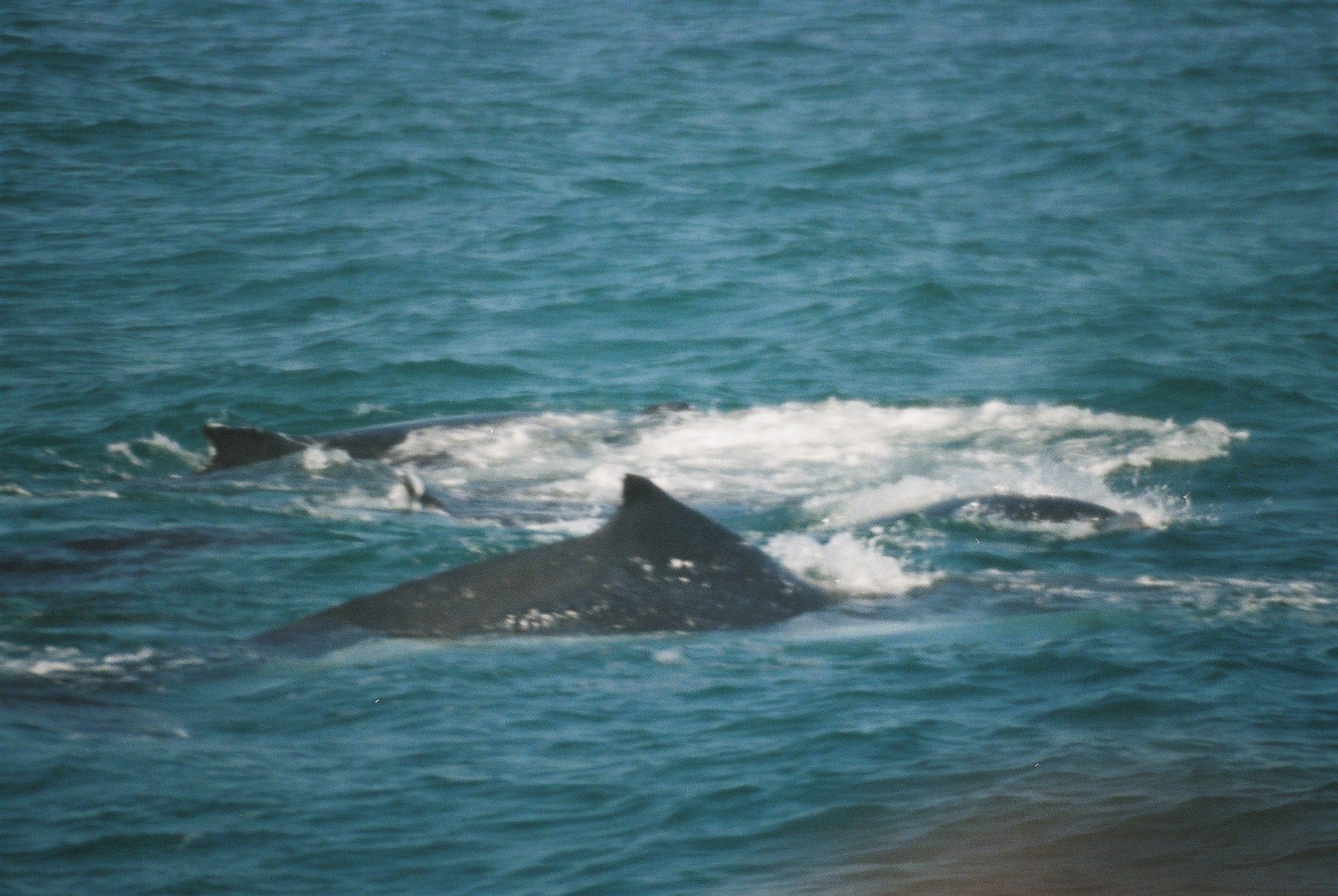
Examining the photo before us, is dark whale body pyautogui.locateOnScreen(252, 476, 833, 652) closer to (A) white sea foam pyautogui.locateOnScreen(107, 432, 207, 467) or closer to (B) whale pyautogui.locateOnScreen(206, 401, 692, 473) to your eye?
(B) whale pyautogui.locateOnScreen(206, 401, 692, 473)

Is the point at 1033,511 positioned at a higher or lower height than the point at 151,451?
lower

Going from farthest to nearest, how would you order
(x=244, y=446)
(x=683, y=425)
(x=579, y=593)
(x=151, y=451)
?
(x=683, y=425)
(x=151, y=451)
(x=244, y=446)
(x=579, y=593)

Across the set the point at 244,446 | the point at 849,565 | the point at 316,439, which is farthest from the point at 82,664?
the point at 316,439

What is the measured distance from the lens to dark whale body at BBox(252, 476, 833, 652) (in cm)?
844

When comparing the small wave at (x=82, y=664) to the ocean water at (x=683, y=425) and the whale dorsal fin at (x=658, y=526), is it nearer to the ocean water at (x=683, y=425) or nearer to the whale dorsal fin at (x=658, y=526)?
the ocean water at (x=683, y=425)

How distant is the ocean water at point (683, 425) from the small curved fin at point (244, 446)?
32cm

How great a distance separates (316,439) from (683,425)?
335 centimetres

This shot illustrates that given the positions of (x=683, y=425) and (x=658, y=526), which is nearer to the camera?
(x=658, y=526)

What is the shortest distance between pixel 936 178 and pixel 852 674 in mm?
18067

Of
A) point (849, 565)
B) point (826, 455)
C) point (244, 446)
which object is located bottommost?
point (826, 455)

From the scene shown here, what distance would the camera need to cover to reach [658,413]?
15.8m

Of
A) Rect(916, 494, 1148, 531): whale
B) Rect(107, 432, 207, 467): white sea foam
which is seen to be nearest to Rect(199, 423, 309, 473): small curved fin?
Rect(107, 432, 207, 467): white sea foam

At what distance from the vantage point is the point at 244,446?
43.2ft

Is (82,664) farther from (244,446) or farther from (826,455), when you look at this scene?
(826,455)
